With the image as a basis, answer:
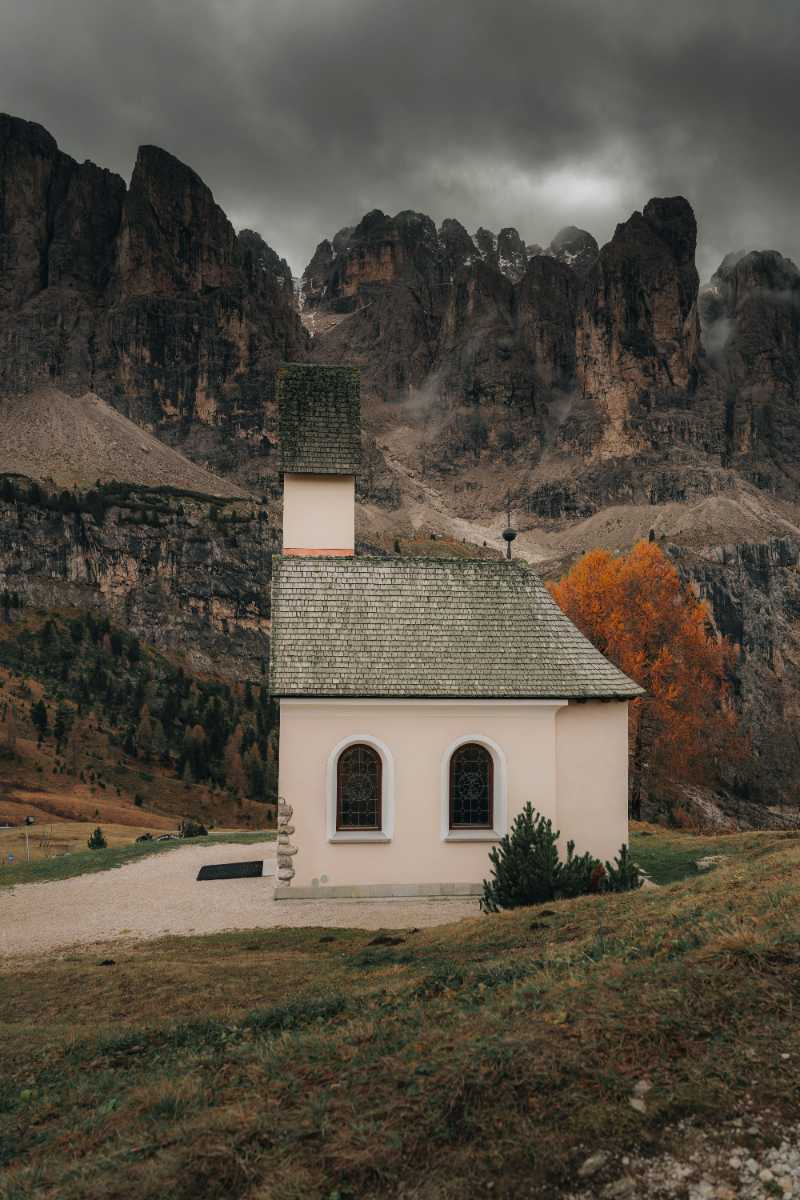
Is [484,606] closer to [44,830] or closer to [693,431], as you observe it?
[44,830]

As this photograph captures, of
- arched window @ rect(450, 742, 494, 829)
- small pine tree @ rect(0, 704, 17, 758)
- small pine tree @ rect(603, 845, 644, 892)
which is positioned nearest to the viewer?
small pine tree @ rect(603, 845, 644, 892)

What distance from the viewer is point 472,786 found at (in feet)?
56.1

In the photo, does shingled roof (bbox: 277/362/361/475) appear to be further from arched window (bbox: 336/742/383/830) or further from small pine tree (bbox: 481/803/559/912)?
small pine tree (bbox: 481/803/559/912)

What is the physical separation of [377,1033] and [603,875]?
8.91 meters

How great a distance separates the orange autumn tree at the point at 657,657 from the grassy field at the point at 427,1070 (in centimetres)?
2201

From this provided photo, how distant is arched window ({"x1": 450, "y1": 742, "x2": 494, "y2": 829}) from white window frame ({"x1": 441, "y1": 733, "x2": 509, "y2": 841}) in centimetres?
15

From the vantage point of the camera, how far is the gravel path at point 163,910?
15039mm

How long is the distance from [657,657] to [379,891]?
19935mm

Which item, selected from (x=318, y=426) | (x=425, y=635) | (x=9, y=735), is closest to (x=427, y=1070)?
(x=425, y=635)

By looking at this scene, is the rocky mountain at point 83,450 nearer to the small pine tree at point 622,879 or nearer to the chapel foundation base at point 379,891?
the chapel foundation base at point 379,891

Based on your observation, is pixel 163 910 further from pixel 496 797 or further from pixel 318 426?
pixel 318 426

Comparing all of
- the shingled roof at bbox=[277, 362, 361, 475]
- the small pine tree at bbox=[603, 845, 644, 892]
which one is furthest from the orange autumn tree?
the small pine tree at bbox=[603, 845, 644, 892]

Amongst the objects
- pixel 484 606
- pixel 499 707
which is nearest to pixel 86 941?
pixel 499 707

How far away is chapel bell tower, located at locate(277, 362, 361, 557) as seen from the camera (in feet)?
77.7
